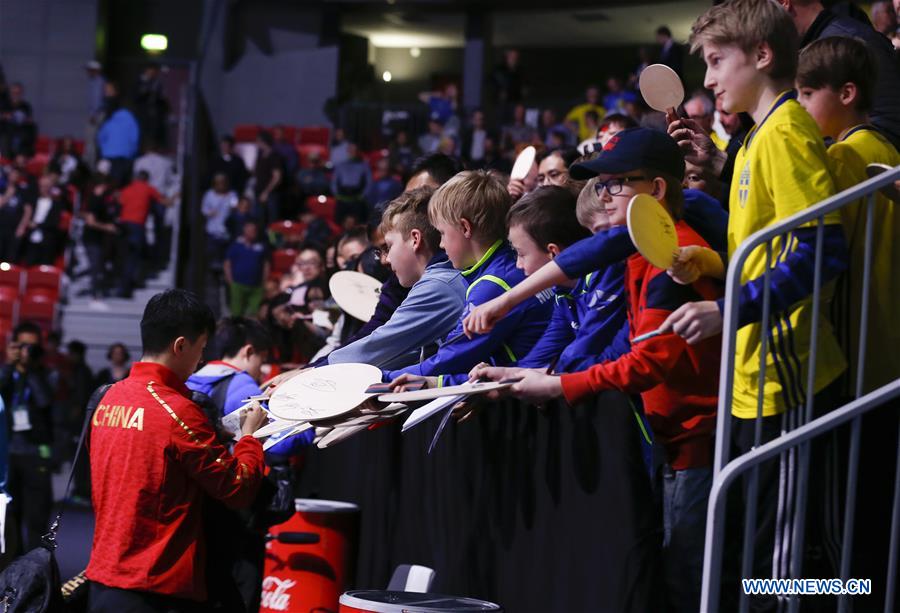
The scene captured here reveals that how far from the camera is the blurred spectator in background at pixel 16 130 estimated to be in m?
19.9

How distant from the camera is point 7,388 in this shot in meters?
10.1

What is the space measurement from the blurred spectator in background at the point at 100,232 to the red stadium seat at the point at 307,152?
3871 mm

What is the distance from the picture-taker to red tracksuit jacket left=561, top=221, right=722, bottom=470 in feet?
10.2

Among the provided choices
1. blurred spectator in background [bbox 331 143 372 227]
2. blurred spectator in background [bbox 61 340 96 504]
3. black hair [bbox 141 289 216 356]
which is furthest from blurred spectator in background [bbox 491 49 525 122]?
black hair [bbox 141 289 216 356]

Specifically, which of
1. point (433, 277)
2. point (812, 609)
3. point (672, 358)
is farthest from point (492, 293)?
point (812, 609)

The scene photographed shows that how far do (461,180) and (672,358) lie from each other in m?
1.23

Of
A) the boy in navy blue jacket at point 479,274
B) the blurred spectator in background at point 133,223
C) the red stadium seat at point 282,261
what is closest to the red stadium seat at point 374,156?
the red stadium seat at point 282,261

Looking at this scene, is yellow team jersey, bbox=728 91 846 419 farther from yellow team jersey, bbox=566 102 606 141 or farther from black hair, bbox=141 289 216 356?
yellow team jersey, bbox=566 102 606 141

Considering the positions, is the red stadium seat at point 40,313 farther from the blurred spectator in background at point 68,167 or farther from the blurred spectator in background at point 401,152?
the blurred spectator in background at point 401,152

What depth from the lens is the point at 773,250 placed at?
302 cm

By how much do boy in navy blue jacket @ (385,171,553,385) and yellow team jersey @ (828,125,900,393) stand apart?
0.97 m

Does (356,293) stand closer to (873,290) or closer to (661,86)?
(661,86)

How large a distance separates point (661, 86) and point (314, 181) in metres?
14.8

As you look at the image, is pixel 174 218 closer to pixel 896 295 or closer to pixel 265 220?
pixel 265 220
